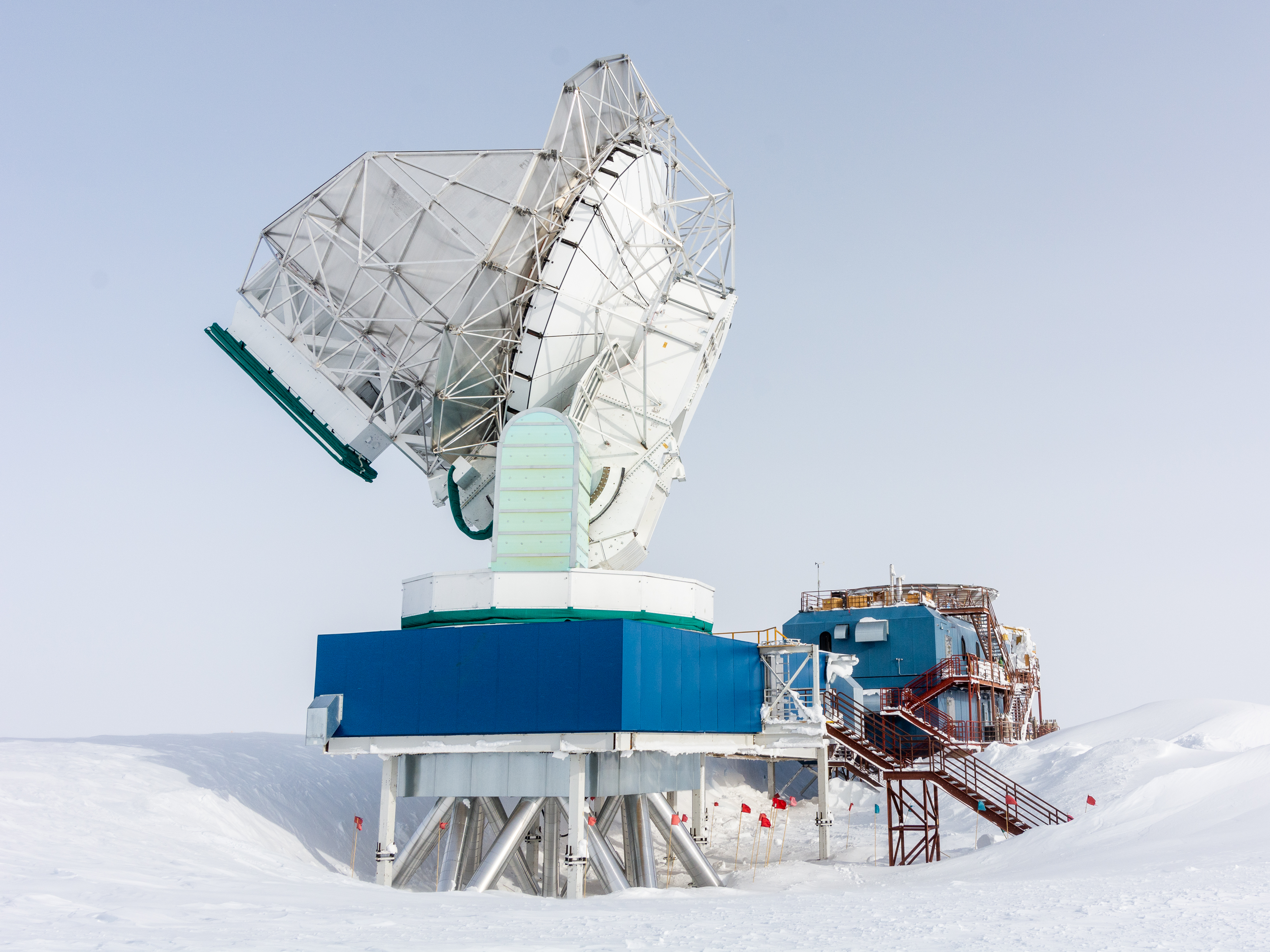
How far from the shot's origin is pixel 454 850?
2628cm

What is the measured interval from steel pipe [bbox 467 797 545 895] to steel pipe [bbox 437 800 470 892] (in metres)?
1.58

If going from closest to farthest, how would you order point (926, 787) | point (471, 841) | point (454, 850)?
point (471, 841)
point (454, 850)
point (926, 787)

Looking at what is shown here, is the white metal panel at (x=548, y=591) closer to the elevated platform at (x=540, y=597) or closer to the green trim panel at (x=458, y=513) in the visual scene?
the elevated platform at (x=540, y=597)

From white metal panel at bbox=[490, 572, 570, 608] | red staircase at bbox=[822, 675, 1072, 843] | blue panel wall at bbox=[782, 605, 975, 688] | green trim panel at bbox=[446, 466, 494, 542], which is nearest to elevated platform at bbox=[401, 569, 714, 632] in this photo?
white metal panel at bbox=[490, 572, 570, 608]

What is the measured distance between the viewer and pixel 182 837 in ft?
63.8

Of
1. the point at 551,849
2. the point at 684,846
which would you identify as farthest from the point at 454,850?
the point at 684,846

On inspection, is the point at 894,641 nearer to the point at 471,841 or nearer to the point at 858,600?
the point at 858,600

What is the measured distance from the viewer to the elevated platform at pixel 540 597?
→ 77.4 ft

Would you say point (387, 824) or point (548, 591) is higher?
point (548, 591)

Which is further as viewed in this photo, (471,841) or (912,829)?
(912,829)

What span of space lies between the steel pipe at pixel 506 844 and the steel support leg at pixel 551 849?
1.05 feet

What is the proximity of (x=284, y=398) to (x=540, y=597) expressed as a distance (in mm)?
8419

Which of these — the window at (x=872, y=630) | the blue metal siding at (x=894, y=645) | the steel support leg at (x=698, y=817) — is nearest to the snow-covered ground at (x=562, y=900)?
the steel support leg at (x=698, y=817)

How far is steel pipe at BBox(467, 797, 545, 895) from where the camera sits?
72.7 feet
